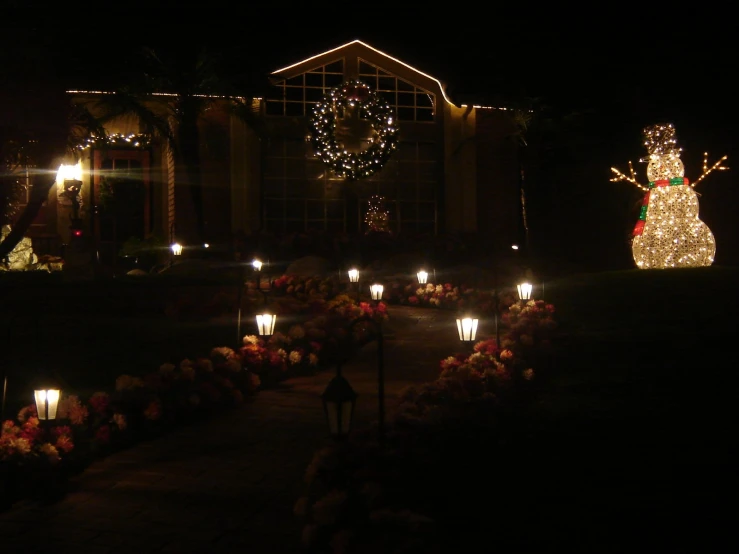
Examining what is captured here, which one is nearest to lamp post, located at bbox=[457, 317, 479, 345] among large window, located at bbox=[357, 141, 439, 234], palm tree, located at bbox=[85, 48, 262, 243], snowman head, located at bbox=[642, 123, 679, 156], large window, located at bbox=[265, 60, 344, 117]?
snowman head, located at bbox=[642, 123, 679, 156]

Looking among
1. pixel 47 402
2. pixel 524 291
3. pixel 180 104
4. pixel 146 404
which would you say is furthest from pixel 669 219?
pixel 47 402

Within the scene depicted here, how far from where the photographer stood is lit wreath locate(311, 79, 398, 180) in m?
18.2

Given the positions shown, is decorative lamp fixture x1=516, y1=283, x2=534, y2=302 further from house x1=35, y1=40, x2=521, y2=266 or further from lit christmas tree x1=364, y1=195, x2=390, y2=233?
lit christmas tree x1=364, y1=195, x2=390, y2=233

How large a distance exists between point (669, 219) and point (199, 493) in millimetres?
10279

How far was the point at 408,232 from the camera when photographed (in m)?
19.5

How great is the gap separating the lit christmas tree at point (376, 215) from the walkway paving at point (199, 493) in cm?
1077

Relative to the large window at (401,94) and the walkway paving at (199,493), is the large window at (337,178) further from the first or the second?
the walkway paving at (199,493)

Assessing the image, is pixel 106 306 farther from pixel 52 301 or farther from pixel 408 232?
pixel 408 232

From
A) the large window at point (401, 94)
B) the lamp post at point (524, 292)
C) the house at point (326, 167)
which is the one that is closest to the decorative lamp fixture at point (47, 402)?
the lamp post at point (524, 292)

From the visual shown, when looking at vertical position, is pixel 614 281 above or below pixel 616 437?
above

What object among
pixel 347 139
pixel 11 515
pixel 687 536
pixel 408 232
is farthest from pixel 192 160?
pixel 687 536

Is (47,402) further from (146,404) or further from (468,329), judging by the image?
(468,329)

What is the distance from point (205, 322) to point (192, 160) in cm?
719

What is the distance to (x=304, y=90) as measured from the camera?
64.3ft
